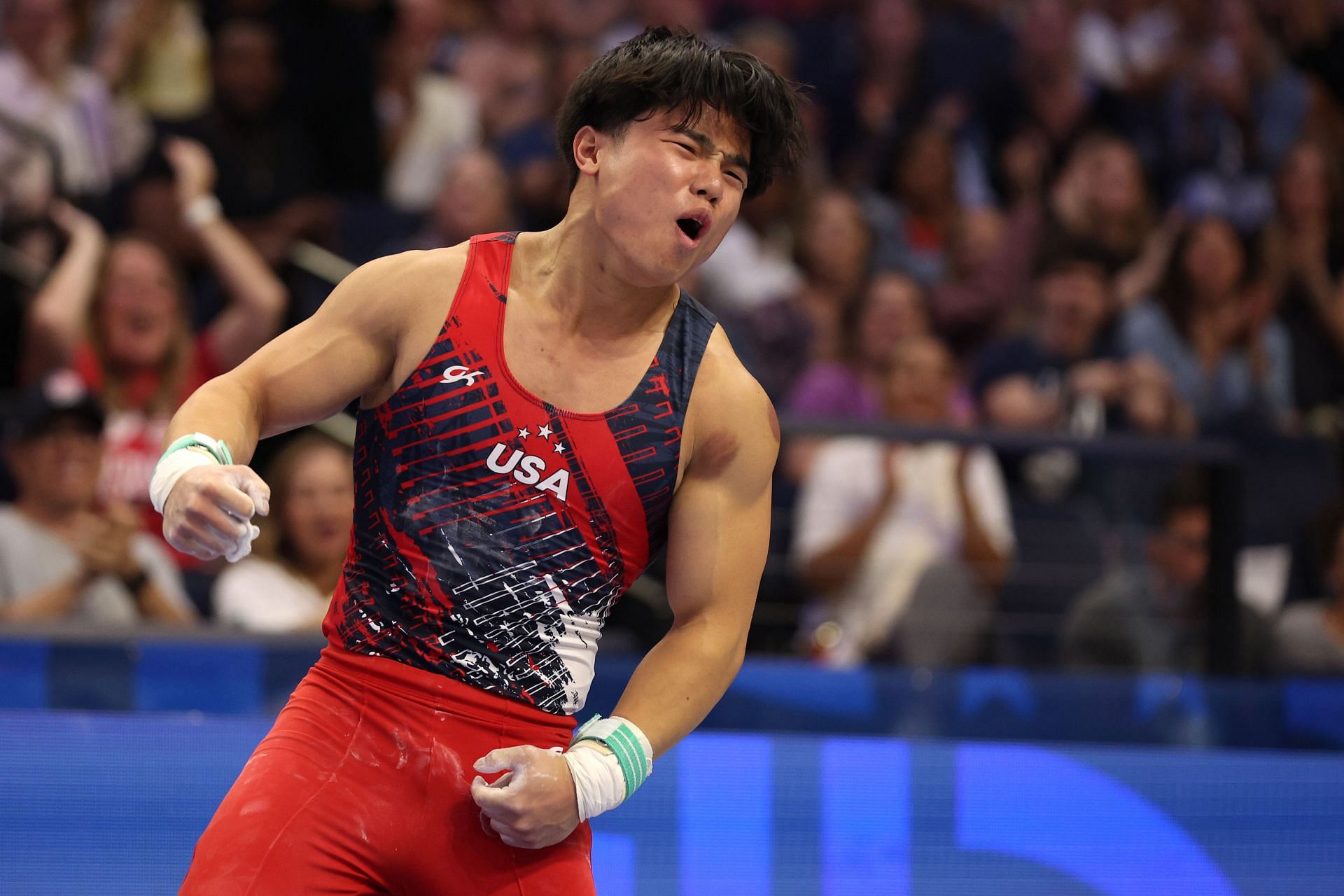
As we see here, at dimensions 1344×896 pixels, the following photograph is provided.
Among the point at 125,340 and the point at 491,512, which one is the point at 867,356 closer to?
the point at 125,340

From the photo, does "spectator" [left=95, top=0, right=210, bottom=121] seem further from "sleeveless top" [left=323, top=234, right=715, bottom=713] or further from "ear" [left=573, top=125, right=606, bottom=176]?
"sleeveless top" [left=323, top=234, right=715, bottom=713]

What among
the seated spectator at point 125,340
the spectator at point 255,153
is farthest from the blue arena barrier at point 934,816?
the spectator at point 255,153

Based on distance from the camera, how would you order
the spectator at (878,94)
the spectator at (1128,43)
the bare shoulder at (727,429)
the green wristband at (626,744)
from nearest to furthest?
the green wristband at (626,744) < the bare shoulder at (727,429) < the spectator at (878,94) < the spectator at (1128,43)

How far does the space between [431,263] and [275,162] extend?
3.93 meters

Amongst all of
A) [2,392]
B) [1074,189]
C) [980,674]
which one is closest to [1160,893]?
[980,674]

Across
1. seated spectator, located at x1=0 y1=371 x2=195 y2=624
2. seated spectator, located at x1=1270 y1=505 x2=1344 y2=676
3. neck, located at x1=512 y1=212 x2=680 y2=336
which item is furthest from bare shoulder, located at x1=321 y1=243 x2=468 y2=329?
seated spectator, located at x1=1270 y1=505 x2=1344 y2=676

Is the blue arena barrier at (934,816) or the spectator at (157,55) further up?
the spectator at (157,55)

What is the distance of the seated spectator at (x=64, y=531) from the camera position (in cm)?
417

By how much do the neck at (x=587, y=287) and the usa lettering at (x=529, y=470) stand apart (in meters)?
0.19

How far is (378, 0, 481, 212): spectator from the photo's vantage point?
20.1ft

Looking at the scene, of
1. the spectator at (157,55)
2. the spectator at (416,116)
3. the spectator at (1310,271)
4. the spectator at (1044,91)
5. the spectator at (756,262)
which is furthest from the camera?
the spectator at (1044,91)

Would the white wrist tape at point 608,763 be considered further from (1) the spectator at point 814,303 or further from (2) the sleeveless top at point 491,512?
(1) the spectator at point 814,303

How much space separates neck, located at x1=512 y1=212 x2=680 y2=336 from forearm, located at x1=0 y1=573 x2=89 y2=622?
8.55ft

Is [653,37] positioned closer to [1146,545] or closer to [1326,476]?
[1146,545]
